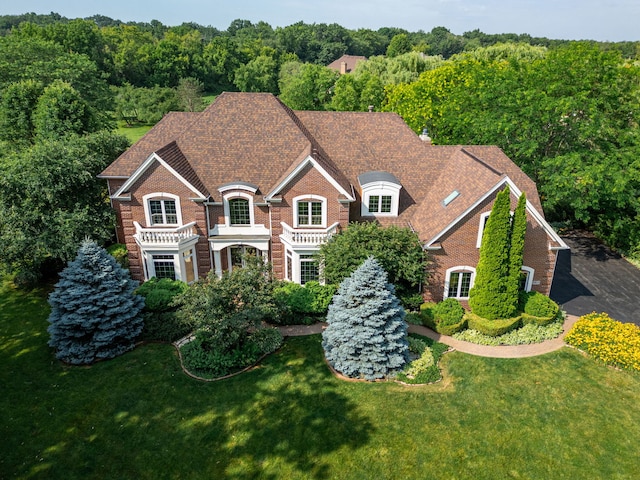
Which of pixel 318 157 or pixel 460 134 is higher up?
pixel 460 134

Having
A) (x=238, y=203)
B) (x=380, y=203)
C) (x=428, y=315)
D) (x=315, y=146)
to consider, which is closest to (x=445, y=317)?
(x=428, y=315)

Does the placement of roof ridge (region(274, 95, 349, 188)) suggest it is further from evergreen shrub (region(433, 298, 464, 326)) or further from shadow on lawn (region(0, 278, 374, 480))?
shadow on lawn (region(0, 278, 374, 480))

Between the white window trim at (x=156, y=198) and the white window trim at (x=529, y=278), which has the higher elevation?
the white window trim at (x=156, y=198)

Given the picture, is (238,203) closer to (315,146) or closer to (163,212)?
(163,212)

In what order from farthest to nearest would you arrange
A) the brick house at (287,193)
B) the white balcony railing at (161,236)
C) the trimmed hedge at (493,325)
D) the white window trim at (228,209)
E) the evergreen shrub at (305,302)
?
the white window trim at (228,209) → the white balcony railing at (161,236) → the brick house at (287,193) → the evergreen shrub at (305,302) → the trimmed hedge at (493,325)

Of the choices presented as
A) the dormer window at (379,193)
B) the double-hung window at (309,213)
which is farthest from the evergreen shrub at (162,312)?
the dormer window at (379,193)

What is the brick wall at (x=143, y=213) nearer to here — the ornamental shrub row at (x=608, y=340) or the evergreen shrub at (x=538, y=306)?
the evergreen shrub at (x=538, y=306)
